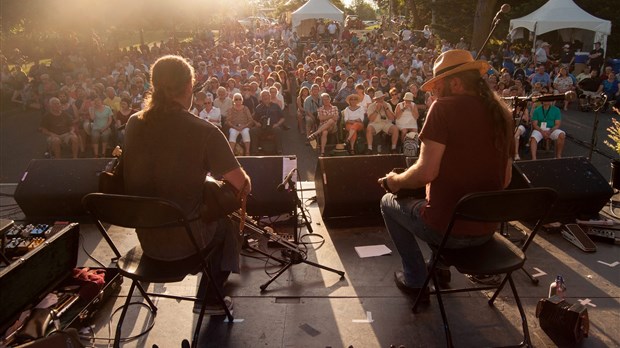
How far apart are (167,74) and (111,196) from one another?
76 centimetres

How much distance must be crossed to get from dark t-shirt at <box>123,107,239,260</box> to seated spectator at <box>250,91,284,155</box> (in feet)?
19.9

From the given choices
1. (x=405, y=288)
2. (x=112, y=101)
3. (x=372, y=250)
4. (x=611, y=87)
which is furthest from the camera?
(x=611, y=87)

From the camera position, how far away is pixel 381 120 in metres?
9.07

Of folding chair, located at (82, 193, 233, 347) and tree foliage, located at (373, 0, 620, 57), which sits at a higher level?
tree foliage, located at (373, 0, 620, 57)

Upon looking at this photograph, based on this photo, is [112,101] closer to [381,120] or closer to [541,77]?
[381,120]

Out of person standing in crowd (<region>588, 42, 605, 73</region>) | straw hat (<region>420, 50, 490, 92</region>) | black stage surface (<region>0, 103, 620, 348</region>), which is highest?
straw hat (<region>420, 50, 490, 92</region>)

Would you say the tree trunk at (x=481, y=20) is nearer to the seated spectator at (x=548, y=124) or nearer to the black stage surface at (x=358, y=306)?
the seated spectator at (x=548, y=124)

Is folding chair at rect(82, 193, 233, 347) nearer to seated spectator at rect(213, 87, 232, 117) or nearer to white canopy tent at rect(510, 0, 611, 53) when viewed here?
seated spectator at rect(213, 87, 232, 117)

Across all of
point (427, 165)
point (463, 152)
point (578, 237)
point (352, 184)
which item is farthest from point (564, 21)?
point (427, 165)

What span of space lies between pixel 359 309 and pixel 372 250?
3.36 ft

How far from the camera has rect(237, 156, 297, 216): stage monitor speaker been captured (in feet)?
16.3

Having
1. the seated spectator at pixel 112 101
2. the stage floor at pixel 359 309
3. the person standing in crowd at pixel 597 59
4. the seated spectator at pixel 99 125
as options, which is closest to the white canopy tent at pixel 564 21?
the person standing in crowd at pixel 597 59

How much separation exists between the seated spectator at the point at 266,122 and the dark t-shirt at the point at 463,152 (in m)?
6.14

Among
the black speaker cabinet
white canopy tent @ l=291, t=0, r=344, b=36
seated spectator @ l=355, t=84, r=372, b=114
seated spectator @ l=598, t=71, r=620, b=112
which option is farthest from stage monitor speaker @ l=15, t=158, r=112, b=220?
white canopy tent @ l=291, t=0, r=344, b=36
